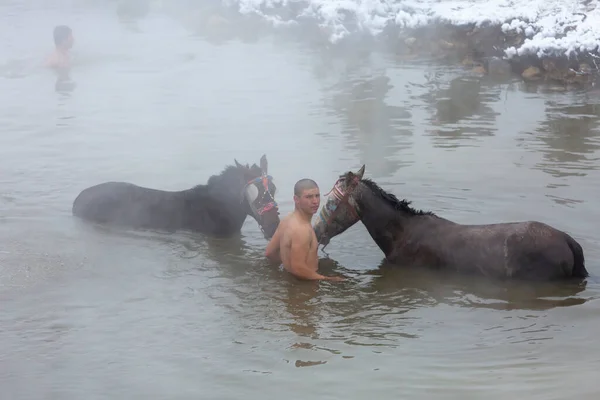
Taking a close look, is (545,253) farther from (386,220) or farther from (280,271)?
(280,271)

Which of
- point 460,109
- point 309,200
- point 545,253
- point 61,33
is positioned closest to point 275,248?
point 309,200

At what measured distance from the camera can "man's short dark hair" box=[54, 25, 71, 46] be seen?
2050 centimetres

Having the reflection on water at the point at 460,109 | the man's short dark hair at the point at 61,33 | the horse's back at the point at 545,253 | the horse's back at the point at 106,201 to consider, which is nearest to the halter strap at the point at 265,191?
the horse's back at the point at 106,201

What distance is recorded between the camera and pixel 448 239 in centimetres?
852

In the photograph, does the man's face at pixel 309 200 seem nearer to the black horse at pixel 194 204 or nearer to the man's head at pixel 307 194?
the man's head at pixel 307 194

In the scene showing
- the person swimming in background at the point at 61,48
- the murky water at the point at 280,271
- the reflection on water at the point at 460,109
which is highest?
the person swimming in background at the point at 61,48

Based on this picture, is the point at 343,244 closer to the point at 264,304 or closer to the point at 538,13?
the point at 264,304

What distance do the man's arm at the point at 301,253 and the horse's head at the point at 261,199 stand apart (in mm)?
917

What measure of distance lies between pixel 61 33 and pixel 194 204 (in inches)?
476

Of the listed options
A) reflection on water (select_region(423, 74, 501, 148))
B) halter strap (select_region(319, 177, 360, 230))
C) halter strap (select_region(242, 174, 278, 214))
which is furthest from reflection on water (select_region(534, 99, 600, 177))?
halter strap (select_region(242, 174, 278, 214))

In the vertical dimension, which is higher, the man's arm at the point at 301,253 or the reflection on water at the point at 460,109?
the reflection on water at the point at 460,109

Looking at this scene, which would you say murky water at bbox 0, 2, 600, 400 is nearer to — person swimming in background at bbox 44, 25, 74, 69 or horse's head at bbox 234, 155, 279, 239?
horse's head at bbox 234, 155, 279, 239

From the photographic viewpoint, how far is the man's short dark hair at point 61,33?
807 inches

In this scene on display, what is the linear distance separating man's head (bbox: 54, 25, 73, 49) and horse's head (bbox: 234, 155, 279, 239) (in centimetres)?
1249
